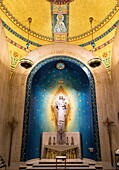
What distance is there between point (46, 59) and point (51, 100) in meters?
2.37

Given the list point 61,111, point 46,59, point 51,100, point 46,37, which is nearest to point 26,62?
point 46,59

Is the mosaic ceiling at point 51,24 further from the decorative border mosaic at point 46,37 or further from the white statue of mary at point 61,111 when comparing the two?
the white statue of mary at point 61,111

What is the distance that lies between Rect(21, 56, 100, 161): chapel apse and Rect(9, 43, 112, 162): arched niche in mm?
183

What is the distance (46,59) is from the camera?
8406 mm

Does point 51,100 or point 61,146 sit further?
point 51,100

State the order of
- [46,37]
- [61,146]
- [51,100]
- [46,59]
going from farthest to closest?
[51,100] → [46,59] → [46,37] → [61,146]

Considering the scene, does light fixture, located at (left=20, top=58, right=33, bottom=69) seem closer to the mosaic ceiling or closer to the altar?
the mosaic ceiling

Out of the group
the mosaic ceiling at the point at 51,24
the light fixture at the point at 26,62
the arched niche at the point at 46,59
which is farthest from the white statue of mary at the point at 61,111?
the mosaic ceiling at the point at 51,24

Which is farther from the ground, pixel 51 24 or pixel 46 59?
pixel 51 24

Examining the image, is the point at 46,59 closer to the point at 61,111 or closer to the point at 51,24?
the point at 51,24

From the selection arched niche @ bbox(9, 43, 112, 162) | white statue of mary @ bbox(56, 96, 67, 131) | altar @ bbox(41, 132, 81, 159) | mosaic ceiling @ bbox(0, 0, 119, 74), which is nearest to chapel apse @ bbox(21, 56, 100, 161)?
arched niche @ bbox(9, 43, 112, 162)

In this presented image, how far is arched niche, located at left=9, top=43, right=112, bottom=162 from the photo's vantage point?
267 inches

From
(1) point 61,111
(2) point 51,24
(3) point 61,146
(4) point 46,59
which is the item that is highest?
(2) point 51,24

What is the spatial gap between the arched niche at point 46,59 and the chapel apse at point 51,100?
18 cm
